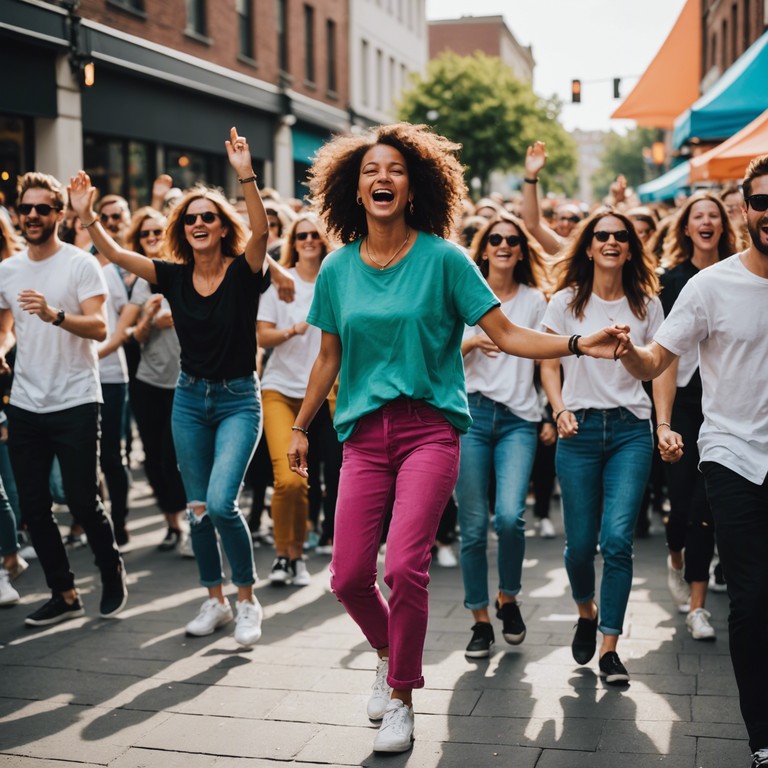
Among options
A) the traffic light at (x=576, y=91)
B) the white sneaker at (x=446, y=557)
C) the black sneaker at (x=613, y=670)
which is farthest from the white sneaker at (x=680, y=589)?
the traffic light at (x=576, y=91)

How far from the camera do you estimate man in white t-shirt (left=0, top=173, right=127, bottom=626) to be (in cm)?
624

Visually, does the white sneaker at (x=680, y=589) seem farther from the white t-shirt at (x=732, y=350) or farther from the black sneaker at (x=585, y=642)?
the white t-shirt at (x=732, y=350)

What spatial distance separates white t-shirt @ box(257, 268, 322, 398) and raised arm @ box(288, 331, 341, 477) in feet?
7.69

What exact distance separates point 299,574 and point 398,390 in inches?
124

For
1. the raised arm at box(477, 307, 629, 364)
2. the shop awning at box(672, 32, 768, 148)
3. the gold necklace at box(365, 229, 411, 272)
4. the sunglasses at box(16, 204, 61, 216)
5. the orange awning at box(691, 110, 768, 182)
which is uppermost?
the shop awning at box(672, 32, 768, 148)

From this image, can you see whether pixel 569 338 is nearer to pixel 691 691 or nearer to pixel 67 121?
pixel 691 691

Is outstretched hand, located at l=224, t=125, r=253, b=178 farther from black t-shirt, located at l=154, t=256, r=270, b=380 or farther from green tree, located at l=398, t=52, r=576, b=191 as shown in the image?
green tree, located at l=398, t=52, r=576, b=191

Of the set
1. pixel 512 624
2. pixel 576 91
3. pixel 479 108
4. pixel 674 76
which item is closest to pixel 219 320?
pixel 512 624

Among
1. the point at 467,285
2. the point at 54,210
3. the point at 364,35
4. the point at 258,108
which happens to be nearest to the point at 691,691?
the point at 467,285

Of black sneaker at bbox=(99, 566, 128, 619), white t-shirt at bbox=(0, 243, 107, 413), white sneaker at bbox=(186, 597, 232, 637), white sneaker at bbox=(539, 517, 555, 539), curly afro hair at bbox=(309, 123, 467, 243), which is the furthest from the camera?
white sneaker at bbox=(539, 517, 555, 539)

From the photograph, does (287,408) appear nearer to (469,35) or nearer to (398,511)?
(398,511)

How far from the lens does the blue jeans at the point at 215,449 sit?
5949 millimetres

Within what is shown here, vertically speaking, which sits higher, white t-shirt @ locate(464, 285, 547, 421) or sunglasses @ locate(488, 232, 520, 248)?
sunglasses @ locate(488, 232, 520, 248)

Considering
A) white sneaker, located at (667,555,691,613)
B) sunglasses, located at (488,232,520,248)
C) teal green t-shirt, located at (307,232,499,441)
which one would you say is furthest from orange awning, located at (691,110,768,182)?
teal green t-shirt, located at (307,232,499,441)
